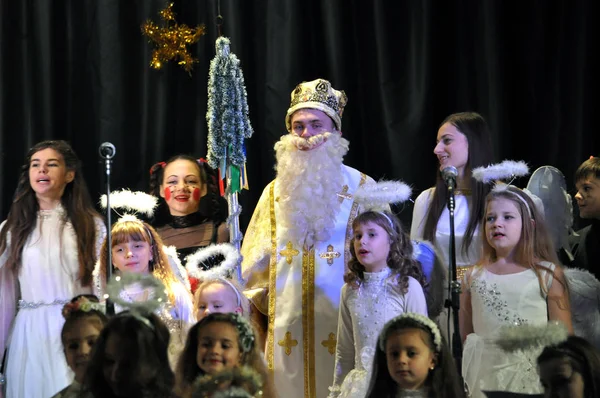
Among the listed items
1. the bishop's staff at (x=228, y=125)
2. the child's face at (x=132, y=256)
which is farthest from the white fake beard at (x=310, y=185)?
the child's face at (x=132, y=256)

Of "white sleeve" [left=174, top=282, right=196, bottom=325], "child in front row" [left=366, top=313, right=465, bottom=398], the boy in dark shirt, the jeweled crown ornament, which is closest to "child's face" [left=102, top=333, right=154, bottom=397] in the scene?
"child in front row" [left=366, top=313, right=465, bottom=398]

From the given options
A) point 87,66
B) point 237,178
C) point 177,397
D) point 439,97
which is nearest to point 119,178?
point 87,66

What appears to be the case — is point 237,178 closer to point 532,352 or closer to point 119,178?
point 119,178

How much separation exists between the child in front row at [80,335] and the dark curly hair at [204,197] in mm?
2093

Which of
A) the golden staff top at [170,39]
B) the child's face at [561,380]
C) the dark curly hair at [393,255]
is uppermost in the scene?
the golden staff top at [170,39]

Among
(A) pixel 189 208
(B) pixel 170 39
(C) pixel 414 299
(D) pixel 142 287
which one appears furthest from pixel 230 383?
(B) pixel 170 39

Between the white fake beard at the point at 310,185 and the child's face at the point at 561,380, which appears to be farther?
the white fake beard at the point at 310,185

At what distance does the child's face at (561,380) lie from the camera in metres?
4.03

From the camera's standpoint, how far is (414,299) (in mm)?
5371

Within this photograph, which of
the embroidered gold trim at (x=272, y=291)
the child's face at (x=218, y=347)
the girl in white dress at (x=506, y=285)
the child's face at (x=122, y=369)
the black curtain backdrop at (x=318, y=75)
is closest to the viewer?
the child's face at (x=122, y=369)

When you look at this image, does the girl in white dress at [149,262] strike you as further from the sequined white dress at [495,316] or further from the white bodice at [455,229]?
the sequined white dress at [495,316]

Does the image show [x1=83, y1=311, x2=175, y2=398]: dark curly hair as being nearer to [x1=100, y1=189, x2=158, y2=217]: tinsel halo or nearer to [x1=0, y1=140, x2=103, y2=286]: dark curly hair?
[x1=0, y1=140, x2=103, y2=286]: dark curly hair

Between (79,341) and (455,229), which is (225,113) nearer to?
(455,229)

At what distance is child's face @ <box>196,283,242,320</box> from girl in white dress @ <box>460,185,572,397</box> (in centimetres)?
121
